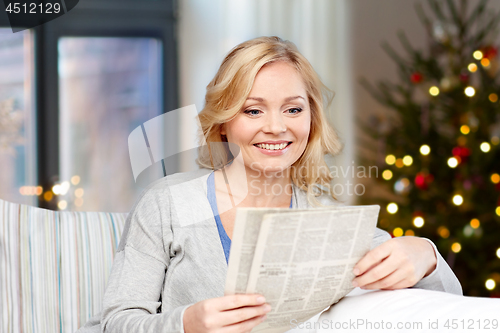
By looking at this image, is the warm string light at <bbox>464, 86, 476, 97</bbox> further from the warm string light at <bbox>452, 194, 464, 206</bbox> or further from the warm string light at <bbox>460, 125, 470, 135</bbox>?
the warm string light at <bbox>452, 194, 464, 206</bbox>

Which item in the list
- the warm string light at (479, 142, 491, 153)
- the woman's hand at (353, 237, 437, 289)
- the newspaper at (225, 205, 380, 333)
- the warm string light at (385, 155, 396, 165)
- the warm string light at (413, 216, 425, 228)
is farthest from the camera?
the warm string light at (385, 155, 396, 165)

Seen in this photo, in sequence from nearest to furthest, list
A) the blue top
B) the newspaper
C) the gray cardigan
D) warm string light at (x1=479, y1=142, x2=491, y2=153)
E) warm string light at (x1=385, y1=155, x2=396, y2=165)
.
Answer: the newspaper
the gray cardigan
the blue top
warm string light at (x1=479, y1=142, x2=491, y2=153)
warm string light at (x1=385, y1=155, x2=396, y2=165)

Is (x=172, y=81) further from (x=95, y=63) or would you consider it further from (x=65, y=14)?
(x=65, y=14)

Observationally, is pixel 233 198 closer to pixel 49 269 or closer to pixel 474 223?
pixel 49 269

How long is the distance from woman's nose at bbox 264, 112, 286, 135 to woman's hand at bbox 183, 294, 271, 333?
0.44 metres

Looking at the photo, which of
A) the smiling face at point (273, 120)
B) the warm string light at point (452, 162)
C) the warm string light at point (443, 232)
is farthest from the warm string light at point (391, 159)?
the smiling face at point (273, 120)

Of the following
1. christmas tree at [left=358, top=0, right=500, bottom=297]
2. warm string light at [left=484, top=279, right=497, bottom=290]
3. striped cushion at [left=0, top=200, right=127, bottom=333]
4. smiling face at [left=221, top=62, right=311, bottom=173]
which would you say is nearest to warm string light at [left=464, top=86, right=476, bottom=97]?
christmas tree at [left=358, top=0, right=500, bottom=297]

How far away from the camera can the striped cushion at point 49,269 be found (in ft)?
3.14

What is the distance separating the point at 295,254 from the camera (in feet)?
1.94

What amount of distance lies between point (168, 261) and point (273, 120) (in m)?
0.38

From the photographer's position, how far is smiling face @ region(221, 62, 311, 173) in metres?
0.96

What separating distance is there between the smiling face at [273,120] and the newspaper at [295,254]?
377 mm

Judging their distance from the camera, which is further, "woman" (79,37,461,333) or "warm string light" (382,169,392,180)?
"warm string light" (382,169,392,180)

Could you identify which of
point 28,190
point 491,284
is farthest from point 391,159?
point 28,190
